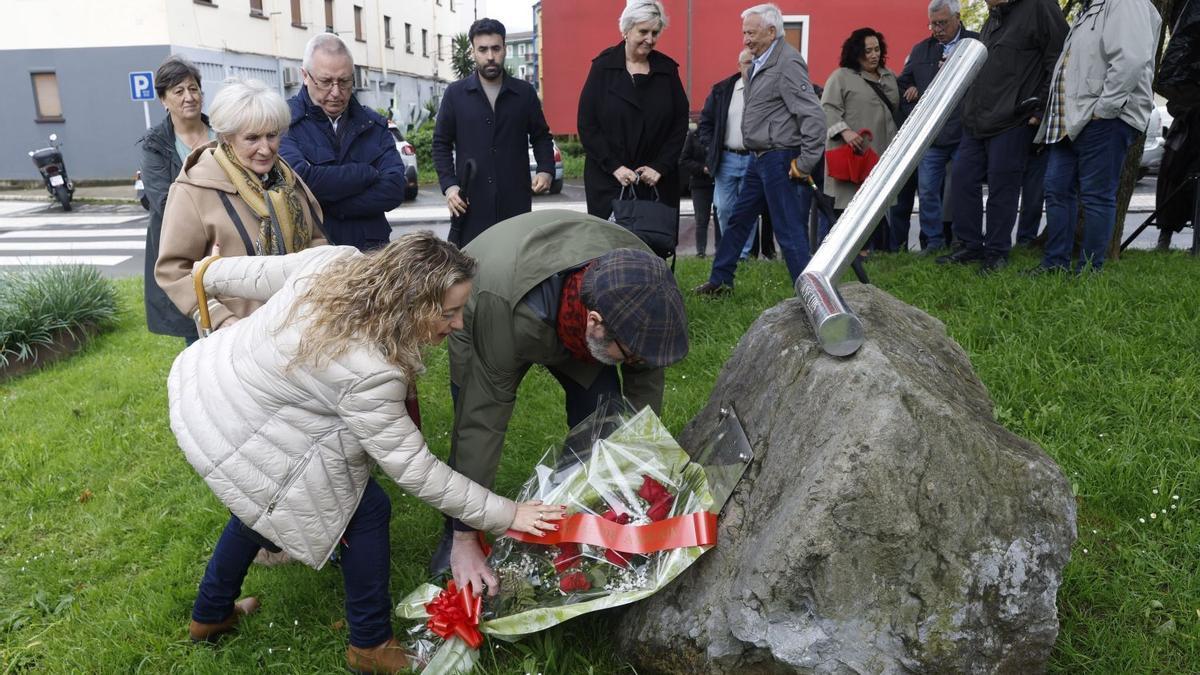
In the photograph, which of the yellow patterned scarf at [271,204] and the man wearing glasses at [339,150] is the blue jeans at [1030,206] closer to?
the man wearing glasses at [339,150]

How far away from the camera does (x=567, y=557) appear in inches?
104

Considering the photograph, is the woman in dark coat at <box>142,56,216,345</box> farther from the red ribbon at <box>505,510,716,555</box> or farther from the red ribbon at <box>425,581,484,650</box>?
the red ribbon at <box>505,510,716,555</box>

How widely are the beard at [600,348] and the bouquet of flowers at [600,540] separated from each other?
0.36 meters

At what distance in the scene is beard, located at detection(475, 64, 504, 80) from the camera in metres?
5.41

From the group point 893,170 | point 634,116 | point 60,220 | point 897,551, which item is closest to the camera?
point 897,551

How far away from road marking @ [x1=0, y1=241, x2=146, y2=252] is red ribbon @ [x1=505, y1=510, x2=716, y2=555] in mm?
11608

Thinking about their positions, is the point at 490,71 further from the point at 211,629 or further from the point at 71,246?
the point at 71,246

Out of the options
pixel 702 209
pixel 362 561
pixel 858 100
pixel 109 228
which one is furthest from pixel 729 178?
pixel 109 228

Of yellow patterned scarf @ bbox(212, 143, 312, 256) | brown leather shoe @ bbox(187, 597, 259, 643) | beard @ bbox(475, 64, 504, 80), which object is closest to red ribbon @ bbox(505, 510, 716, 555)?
brown leather shoe @ bbox(187, 597, 259, 643)

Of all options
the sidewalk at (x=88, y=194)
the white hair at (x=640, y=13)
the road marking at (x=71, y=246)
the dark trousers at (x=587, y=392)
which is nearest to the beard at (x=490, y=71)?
the white hair at (x=640, y=13)

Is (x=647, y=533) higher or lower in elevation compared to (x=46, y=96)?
lower

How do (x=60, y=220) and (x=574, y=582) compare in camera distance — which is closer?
(x=574, y=582)

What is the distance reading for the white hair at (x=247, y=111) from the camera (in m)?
3.29

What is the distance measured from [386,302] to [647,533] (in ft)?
3.16
